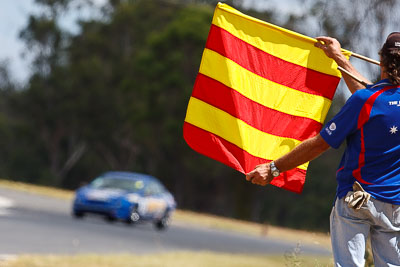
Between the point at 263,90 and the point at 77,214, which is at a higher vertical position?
the point at 263,90

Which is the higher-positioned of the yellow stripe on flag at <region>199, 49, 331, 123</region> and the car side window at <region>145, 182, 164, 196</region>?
the yellow stripe on flag at <region>199, 49, 331, 123</region>

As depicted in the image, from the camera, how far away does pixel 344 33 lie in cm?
1324

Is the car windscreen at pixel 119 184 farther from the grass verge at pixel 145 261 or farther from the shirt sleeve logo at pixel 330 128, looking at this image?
the shirt sleeve logo at pixel 330 128

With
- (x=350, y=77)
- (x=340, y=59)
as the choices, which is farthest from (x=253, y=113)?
(x=350, y=77)

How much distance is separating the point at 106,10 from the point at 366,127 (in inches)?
2363

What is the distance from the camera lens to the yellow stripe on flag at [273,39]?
269 inches

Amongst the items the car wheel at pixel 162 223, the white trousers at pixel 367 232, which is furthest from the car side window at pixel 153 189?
the white trousers at pixel 367 232

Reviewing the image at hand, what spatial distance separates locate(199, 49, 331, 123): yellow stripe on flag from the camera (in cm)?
674

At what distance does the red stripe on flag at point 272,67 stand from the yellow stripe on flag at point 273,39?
40mm

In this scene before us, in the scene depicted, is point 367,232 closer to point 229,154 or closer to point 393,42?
point 393,42

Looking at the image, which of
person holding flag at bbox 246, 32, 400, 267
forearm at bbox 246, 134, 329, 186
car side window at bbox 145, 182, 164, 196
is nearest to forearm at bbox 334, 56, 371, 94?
person holding flag at bbox 246, 32, 400, 267

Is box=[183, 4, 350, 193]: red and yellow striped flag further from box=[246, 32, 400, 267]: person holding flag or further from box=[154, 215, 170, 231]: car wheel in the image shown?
box=[154, 215, 170, 231]: car wheel

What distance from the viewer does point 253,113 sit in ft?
21.8

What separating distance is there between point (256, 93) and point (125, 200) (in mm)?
18659
